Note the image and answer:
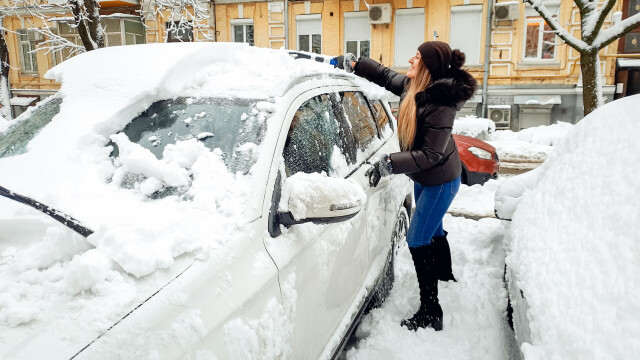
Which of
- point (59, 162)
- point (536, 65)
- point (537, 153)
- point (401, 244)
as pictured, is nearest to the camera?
point (59, 162)

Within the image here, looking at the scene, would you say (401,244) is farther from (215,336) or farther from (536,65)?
(536,65)

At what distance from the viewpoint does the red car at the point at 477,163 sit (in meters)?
7.07

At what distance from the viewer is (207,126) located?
2.04 m

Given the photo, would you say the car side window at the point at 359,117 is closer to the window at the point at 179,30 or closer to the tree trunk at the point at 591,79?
the tree trunk at the point at 591,79

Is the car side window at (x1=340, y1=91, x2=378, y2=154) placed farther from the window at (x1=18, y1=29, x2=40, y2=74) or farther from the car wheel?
the window at (x1=18, y1=29, x2=40, y2=74)

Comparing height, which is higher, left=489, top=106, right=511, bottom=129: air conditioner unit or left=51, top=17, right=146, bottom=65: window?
left=51, top=17, right=146, bottom=65: window

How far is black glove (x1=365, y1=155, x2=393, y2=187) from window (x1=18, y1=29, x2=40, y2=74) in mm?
21554

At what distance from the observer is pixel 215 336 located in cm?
138

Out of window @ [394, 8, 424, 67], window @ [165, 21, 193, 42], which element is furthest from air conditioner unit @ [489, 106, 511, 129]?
window @ [165, 21, 193, 42]

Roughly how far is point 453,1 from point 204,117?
1559cm

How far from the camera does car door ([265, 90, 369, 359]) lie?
181 cm

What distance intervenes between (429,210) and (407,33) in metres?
14.6

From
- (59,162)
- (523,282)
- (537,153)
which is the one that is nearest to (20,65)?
(537,153)

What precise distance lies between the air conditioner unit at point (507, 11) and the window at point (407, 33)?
2509 millimetres
